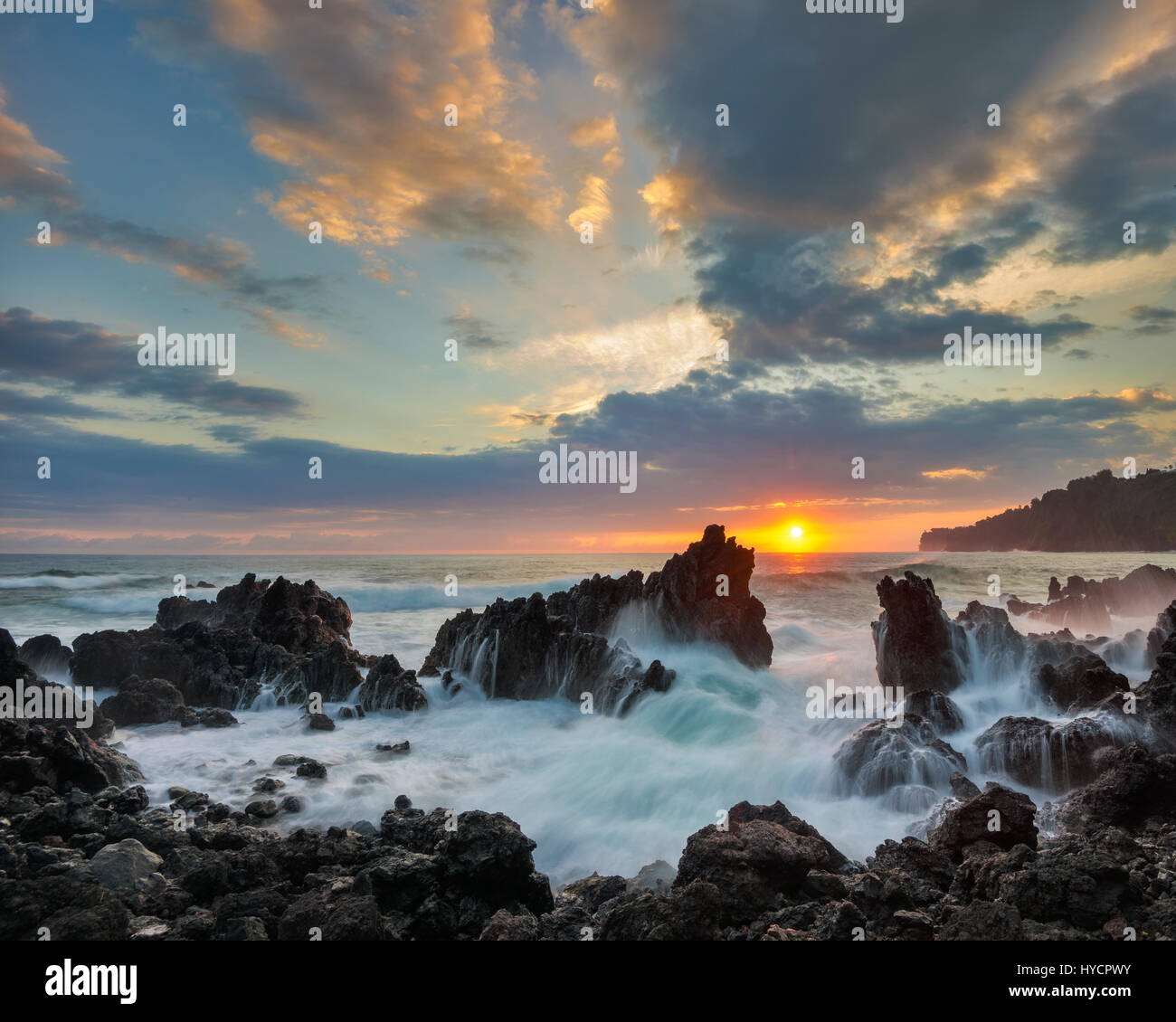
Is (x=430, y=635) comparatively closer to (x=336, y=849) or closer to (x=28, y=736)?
(x=28, y=736)

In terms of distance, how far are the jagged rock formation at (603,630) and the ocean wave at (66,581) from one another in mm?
71946

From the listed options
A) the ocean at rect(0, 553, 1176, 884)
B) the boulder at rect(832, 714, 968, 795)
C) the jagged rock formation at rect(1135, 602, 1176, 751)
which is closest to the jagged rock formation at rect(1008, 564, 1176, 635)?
the ocean at rect(0, 553, 1176, 884)

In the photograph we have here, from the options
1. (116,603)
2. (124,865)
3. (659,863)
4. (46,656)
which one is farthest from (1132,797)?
(116,603)

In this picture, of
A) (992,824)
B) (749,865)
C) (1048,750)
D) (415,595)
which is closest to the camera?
(749,865)

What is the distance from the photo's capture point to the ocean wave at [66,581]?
69875 mm

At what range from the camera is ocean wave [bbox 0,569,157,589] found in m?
69.9

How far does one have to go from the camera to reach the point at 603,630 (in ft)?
89.9

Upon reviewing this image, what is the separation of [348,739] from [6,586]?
79.9 meters

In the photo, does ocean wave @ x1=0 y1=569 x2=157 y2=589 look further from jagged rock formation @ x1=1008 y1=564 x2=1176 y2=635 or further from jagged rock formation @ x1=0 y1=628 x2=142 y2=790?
jagged rock formation @ x1=1008 y1=564 x2=1176 y2=635

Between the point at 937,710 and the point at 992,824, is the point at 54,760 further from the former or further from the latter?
the point at 937,710

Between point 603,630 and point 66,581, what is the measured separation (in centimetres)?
8340

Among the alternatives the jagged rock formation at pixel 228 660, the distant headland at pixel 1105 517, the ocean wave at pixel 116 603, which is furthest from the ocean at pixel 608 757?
the distant headland at pixel 1105 517

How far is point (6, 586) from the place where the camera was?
67.8 metres
